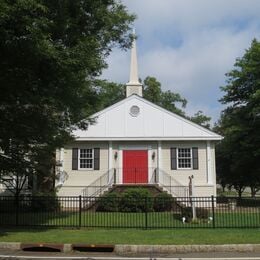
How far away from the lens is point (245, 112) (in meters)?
31.7

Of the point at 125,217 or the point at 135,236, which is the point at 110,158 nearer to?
the point at 125,217

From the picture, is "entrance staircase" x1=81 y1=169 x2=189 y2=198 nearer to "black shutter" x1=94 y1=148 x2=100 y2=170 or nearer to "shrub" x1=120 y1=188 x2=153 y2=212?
"black shutter" x1=94 y1=148 x2=100 y2=170

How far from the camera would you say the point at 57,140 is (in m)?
19.6

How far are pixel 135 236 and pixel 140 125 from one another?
1508cm

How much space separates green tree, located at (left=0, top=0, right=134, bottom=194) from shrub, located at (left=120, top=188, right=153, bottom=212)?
19.3ft

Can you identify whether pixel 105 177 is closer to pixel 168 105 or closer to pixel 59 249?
pixel 59 249

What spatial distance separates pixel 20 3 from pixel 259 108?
→ 20.4 metres

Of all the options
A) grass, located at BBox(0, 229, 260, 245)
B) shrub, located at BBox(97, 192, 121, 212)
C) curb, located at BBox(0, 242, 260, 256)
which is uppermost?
shrub, located at BBox(97, 192, 121, 212)

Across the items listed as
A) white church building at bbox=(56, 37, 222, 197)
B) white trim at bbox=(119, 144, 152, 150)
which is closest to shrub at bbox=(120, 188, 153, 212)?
white church building at bbox=(56, 37, 222, 197)

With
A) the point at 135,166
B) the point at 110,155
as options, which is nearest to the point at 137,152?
the point at 135,166

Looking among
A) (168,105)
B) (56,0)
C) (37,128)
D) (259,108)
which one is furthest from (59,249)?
(168,105)

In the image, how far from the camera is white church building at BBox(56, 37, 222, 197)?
93.4ft

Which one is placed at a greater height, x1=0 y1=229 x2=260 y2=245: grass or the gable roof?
the gable roof

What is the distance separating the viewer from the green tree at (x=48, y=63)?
12.6 m
